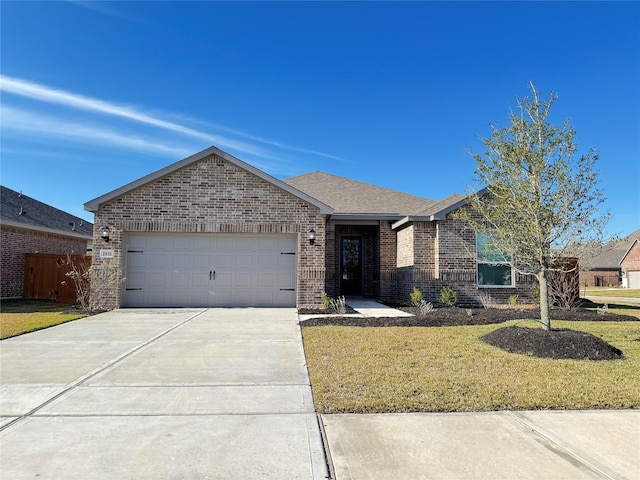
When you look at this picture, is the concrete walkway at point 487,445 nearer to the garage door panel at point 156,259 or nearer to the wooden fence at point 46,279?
the garage door panel at point 156,259

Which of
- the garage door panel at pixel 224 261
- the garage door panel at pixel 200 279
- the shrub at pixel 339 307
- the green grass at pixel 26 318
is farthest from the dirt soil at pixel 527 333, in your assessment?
the green grass at pixel 26 318

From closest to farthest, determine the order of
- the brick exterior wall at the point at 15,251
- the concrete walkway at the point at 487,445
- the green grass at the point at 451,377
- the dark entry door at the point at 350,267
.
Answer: the concrete walkway at the point at 487,445, the green grass at the point at 451,377, the brick exterior wall at the point at 15,251, the dark entry door at the point at 350,267

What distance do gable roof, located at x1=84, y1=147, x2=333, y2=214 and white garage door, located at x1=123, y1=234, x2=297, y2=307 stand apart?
1.40 metres

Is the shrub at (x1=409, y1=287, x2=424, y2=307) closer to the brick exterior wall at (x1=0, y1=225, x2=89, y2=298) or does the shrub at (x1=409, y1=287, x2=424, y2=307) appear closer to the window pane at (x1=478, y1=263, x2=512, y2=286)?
the window pane at (x1=478, y1=263, x2=512, y2=286)

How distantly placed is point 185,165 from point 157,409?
965 centimetres

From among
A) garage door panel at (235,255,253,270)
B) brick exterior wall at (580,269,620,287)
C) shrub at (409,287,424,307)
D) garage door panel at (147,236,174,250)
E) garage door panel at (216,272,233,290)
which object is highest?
garage door panel at (147,236,174,250)

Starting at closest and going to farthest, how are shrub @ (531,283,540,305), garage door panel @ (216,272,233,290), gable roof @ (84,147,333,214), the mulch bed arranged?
the mulch bed
gable roof @ (84,147,333,214)
garage door panel @ (216,272,233,290)
shrub @ (531,283,540,305)

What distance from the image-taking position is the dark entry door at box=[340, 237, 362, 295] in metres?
17.0

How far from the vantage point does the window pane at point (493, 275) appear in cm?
1341

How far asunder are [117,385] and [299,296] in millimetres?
7940

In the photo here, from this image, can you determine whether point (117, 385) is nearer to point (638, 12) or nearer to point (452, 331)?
point (452, 331)

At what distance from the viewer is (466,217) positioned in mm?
8547

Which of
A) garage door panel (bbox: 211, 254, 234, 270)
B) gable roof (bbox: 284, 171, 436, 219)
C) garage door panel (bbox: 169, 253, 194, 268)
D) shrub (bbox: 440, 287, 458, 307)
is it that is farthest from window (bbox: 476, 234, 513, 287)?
garage door panel (bbox: 169, 253, 194, 268)

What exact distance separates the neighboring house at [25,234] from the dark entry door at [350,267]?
1349 cm
